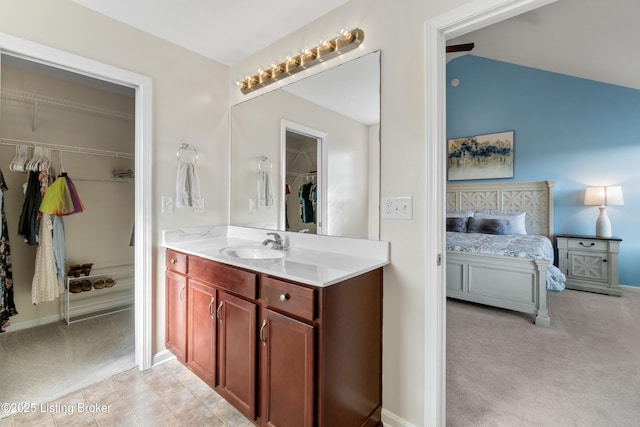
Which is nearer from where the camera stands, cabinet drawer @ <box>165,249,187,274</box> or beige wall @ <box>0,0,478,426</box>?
beige wall @ <box>0,0,478,426</box>

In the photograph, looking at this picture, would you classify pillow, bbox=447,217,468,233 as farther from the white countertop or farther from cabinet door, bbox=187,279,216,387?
cabinet door, bbox=187,279,216,387

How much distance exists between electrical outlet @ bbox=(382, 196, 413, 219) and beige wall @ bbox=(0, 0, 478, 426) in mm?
28

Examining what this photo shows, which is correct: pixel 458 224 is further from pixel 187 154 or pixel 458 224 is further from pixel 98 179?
pixel 98 179

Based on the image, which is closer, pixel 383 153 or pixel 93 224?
pixel 383 153

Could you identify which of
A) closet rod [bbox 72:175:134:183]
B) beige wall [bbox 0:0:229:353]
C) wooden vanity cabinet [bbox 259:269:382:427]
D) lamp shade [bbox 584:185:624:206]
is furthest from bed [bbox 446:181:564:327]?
closet rod [bbox 72:175:134:183]

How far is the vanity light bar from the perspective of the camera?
1.67 m

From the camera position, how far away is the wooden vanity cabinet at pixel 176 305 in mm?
1972

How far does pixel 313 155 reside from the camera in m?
2.04

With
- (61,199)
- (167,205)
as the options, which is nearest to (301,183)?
(167,205)

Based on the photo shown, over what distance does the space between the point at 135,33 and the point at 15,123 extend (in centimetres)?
162

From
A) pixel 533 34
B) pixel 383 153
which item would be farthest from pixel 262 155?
pixel 533 34

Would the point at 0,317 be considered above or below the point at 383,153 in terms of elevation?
below

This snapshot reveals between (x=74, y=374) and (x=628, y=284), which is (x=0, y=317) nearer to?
(x=74, y=374)

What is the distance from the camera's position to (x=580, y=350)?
92.6 inches
